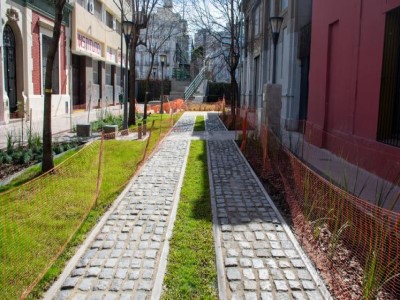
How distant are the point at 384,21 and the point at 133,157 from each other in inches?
255

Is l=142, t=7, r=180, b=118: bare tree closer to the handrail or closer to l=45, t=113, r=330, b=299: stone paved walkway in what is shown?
the handrail

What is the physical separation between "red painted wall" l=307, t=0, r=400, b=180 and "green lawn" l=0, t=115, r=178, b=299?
Answer: 5116mm

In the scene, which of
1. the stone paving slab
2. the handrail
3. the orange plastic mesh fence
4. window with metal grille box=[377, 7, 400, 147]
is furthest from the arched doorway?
the handrail

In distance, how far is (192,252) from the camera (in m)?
5.02

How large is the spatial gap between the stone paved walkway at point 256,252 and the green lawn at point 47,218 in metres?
1.71

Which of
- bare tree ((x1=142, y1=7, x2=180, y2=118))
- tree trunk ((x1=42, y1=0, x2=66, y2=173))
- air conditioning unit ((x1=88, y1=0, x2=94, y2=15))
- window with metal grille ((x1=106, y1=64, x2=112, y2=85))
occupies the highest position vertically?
air conditioning unit ((x1=88, y1=0, x2=94, y2=15))

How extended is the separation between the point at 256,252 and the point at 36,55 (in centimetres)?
2044

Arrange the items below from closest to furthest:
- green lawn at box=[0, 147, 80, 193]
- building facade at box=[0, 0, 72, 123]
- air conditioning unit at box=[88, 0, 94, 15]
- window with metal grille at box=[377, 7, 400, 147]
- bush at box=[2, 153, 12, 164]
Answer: green lawn at box=[0, 147, 80, 193] → window with metal grille at box=[377, 7, 400, 147] → bush at box=[2, 153, 12, 164] → building facade at box=[0, 0, 72, 123] → air conditioning unit at box=[88, 0, 94, 15]

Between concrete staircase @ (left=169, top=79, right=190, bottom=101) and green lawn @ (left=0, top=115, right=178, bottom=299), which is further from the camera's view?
concrete staircase @ (left=169, top=79, right=190, bottom=101)

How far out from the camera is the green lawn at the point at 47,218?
4.34m

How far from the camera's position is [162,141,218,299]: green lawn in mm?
4133

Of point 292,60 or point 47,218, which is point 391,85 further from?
point 292,60

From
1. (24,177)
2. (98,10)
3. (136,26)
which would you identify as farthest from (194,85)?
(24,177)

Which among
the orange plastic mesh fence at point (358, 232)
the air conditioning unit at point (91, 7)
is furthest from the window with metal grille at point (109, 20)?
the orange plastic mesh fence at point (358, 232)
